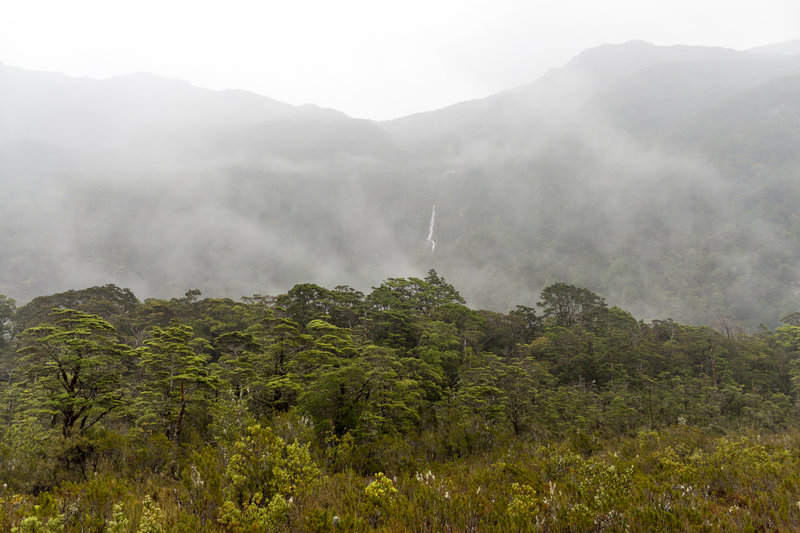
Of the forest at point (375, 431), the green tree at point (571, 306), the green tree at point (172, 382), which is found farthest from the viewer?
the green tree at point (571, 306)

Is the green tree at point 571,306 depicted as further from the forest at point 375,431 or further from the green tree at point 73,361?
the green tree at point 73,361

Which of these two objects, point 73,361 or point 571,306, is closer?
point 73,361

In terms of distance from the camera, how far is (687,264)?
128875mm

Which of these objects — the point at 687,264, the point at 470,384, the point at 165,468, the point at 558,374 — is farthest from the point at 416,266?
the point at 165,468

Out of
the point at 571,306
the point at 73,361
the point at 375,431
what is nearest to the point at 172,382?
the point at 73,361

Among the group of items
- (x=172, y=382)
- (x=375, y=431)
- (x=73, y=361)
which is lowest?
(x=375, y=431)

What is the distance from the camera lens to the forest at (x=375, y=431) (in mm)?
5492

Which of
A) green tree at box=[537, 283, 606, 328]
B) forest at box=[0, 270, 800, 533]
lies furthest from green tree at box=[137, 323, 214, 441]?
green tree at box=[537, 283, 606, 328]

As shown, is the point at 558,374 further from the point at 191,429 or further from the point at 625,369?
the point at 191,429

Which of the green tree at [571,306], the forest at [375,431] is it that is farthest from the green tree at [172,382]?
the green tree at [571,306]

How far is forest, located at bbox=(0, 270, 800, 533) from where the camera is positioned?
5492 millimetres

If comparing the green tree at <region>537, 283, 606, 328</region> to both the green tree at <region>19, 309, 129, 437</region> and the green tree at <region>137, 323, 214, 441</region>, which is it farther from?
the green tree at <region>19, 309, 129, 437</region>

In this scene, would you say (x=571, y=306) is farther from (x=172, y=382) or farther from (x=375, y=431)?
(x=172, y=382)

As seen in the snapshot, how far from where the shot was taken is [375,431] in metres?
16.0
